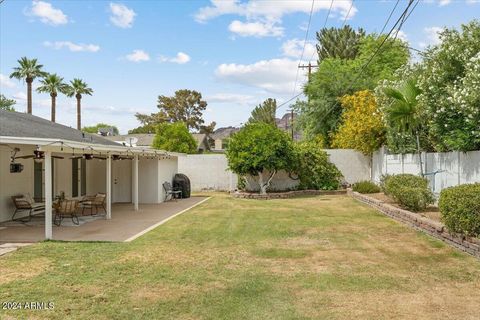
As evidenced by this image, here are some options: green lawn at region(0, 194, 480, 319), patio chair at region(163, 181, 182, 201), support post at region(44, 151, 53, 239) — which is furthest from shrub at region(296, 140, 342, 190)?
support post at region(44, 151, 53, 239)

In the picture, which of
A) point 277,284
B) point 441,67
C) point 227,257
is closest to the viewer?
point 277,284

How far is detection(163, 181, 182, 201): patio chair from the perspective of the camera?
19.5 m

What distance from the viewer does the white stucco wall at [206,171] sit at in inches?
959

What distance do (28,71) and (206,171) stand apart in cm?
2410

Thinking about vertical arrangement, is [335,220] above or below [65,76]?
below

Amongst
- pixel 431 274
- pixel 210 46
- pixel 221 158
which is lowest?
pixel 431 274

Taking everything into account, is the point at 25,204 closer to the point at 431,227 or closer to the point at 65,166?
the point at 65,166

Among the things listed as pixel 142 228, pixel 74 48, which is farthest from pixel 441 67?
pixel 74 48

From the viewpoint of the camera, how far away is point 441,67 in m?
12.6

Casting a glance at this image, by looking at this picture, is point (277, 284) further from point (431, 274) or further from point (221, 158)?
point (221, 158)

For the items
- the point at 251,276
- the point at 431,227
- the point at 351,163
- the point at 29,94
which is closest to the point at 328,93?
the point at 351,163

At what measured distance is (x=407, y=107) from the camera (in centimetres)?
1433

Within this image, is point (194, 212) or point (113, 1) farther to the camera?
point (194, 212)

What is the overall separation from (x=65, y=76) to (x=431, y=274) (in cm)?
4319
